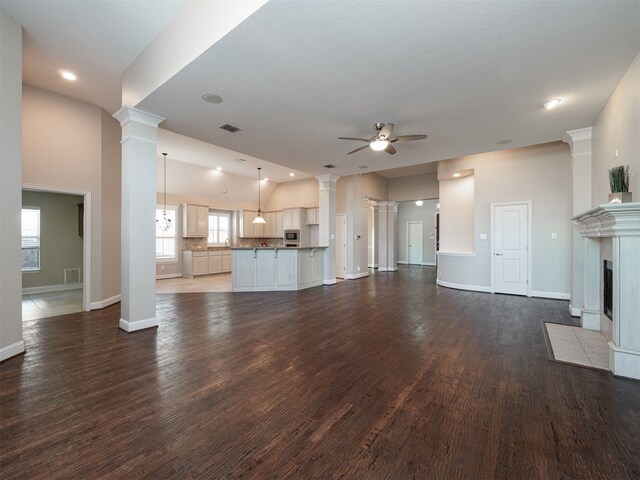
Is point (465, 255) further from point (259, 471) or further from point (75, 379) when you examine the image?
point (75, 379)

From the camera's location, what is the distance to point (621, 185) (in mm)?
2945

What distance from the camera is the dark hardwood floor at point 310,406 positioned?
157 centimetres

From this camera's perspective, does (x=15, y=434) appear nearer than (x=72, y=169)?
Yes

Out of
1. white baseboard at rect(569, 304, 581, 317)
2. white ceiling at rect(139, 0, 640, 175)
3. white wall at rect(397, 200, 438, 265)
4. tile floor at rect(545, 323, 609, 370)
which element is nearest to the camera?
white ceiling at rect(139, 0, 640, 175)

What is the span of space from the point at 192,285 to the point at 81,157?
3985 millimetres

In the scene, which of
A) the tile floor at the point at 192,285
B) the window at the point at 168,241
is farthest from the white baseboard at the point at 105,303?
the window at the point at 168,241

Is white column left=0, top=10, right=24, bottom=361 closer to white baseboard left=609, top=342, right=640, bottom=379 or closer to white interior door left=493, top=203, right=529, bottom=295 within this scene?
white baseboard left=609, top=342, right=640, bottom=379

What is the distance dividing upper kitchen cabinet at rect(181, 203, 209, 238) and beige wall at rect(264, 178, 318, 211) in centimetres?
266

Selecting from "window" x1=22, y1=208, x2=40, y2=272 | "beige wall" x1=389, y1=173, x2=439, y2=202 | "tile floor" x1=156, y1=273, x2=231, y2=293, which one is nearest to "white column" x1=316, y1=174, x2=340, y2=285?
"tile floor" x1=156, y1=273, x2=231, y2=293

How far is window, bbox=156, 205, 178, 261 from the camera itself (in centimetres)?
899

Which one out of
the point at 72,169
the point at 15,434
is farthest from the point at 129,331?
the point at 72,169

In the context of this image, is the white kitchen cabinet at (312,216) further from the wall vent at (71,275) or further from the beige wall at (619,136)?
the beige wall at (619,136)

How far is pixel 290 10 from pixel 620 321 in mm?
3985

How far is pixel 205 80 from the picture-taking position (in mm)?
3051
